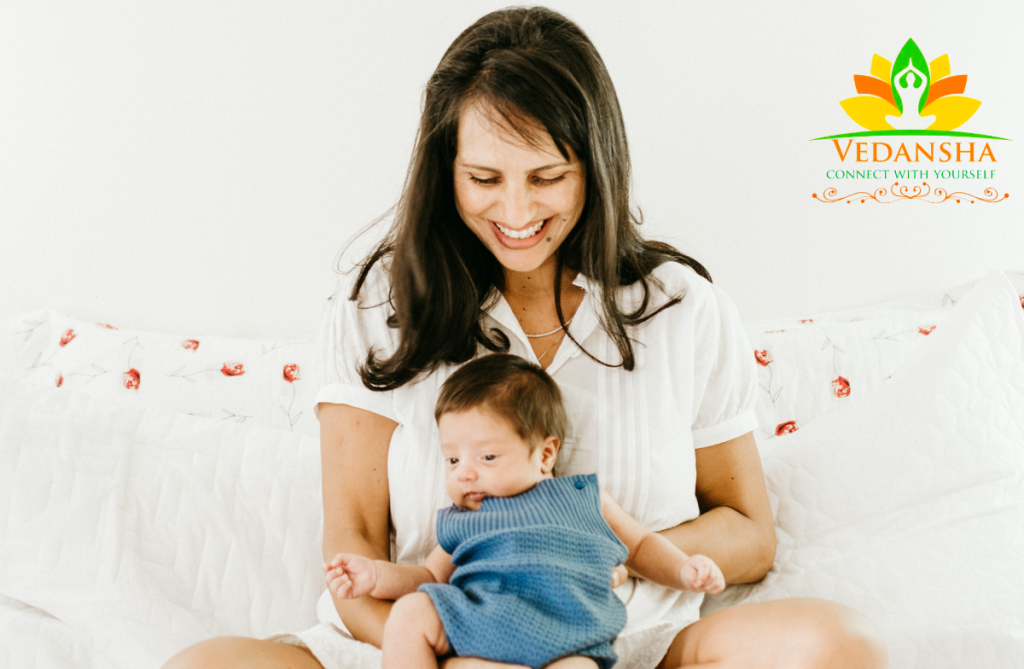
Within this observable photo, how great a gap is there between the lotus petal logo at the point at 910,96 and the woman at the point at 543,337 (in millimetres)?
838

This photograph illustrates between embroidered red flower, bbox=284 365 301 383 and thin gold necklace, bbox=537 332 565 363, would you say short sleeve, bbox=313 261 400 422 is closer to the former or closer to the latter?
thin gold necklace, bbox=537 332 565 363

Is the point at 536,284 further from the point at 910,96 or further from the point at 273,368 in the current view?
the point at 910,96

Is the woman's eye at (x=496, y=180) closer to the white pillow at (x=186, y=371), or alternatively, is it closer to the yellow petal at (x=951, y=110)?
the white pillow at (x=186, y=371)

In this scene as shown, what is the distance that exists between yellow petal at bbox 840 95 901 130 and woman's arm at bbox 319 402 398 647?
1336 mm

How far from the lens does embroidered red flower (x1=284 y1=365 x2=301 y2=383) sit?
5.66 ft

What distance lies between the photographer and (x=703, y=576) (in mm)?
936

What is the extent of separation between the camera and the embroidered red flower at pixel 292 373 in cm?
173

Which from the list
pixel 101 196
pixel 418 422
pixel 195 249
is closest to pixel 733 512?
pixel 418 422

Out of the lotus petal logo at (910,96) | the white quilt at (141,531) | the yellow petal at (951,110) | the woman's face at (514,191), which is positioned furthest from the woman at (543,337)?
the yellow petal at (951,110)

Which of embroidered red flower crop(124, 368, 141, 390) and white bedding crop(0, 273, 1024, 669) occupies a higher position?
embroidered red flower crop(124, 368, 141, 390)

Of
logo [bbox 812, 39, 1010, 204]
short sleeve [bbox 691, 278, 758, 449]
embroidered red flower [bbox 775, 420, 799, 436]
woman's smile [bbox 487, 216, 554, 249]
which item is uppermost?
logo [bbox 812, 39, 1010, 204]

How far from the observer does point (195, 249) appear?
1804 millimetres

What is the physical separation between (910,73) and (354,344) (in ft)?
4.78

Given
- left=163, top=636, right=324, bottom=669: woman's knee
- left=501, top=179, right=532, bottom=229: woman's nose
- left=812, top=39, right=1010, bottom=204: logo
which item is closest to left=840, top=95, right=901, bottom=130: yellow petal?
left=812, top=39, right=1010, bottom=204: logo
